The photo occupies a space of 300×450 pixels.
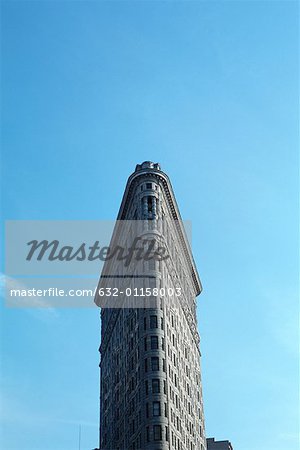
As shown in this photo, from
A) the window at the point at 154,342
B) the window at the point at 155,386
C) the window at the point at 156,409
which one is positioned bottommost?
the window at the point at 156,409

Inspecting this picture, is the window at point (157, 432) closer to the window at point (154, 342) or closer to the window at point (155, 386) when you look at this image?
the window at point (155, 386)

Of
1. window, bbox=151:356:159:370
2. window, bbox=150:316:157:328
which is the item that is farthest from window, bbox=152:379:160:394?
window, bbox=150:316:157:328

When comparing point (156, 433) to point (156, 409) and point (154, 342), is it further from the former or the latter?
point (154, 342)

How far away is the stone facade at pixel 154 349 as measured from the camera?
103312 mm

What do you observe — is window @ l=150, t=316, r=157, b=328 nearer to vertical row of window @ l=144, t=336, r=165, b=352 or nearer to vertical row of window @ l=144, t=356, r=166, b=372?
vertical row of window @ l=144, t=336, r=165, b=352

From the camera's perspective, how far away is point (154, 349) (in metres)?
106

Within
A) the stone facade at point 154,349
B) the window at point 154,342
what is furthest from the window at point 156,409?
the window at point 154,342

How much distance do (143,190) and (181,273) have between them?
27277mm

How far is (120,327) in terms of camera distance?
13250 cm

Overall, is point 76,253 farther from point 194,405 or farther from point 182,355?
point 194,405

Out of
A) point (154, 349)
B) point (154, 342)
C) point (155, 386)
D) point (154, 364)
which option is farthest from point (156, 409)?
point (154, 342)

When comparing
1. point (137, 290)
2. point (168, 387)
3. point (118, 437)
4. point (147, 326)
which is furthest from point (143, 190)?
point (118, 437)

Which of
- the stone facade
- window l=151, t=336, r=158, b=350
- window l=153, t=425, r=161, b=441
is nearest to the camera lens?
window l=153, t=425, r=161, b=441

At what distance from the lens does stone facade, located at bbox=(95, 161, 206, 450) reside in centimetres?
10331
